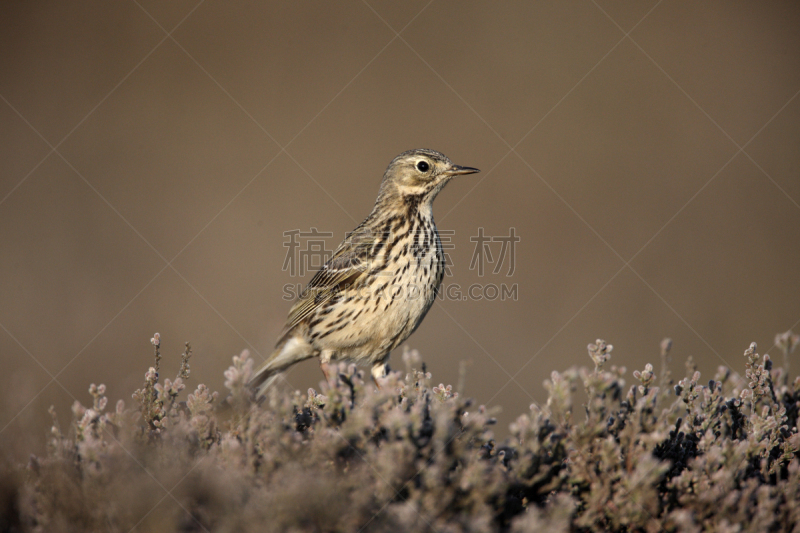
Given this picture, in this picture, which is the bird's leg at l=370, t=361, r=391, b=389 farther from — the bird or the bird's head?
the bird's head

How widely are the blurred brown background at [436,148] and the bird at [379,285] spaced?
237 centimetres

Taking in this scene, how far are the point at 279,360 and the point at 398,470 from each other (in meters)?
3.01

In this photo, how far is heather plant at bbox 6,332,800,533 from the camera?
1898 mm

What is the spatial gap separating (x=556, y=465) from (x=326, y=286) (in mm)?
2969

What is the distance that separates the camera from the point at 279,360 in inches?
191

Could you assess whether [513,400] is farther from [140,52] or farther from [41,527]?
[140,52]

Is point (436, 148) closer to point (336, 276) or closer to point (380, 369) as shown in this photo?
point (336, 276)

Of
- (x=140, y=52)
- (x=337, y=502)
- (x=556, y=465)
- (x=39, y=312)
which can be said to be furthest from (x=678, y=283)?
(x=140, y=52)

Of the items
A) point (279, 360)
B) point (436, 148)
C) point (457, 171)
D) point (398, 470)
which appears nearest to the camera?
point (398, 470)

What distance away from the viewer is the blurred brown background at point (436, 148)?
8.73 m

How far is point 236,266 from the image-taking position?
404 inches

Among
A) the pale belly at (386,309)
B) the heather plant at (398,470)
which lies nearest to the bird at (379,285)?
the pale belly at (386,309)
